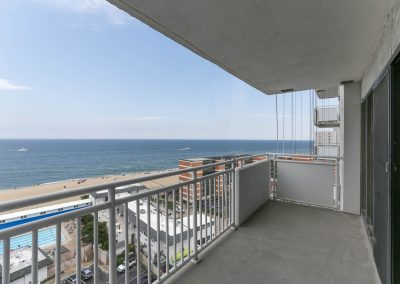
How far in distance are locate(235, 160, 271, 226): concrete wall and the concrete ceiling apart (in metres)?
1.69

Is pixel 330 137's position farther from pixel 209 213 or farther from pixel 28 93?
pixel 28 93

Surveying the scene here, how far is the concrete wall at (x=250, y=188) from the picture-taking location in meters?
3.17

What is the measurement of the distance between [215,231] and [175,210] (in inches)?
42.7

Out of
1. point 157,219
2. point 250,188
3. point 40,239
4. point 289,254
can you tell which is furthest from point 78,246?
point 250,188

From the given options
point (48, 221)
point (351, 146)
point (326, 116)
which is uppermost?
point (326, 116)

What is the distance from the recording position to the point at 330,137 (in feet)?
34.5

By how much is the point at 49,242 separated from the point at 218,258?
1729 millimetres

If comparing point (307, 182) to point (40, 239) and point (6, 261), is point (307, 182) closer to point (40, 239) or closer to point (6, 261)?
point (40, 239)

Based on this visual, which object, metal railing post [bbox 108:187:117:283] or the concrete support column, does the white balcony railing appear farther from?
the concrete support column

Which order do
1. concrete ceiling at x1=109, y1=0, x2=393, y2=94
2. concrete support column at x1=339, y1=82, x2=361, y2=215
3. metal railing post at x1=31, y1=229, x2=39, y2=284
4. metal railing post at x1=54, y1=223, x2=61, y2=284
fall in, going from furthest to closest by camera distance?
1. concrete support column at x1=339, y1=82, x2=361, y2=215
2. concrete ceiling at x1=109, y1=0, x2=393, y2=94
3. metal railing post at x1=54, y1=223, x2=61, y2=284
4. metal railing post at x1=31, y1=229, x2=39, y2=284

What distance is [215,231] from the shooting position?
2773mm

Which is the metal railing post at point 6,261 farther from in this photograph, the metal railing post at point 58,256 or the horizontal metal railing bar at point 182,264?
the horizontal metal railing bar at point 182,264

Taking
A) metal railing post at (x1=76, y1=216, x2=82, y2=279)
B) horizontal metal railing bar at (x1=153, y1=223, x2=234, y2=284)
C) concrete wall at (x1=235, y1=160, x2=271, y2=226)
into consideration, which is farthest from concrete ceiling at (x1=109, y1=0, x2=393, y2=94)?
horizontal metal railing bar at (x1=153, y1=223, x2=234, y2=284)

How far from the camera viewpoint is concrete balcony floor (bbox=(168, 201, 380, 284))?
6.61 feet
